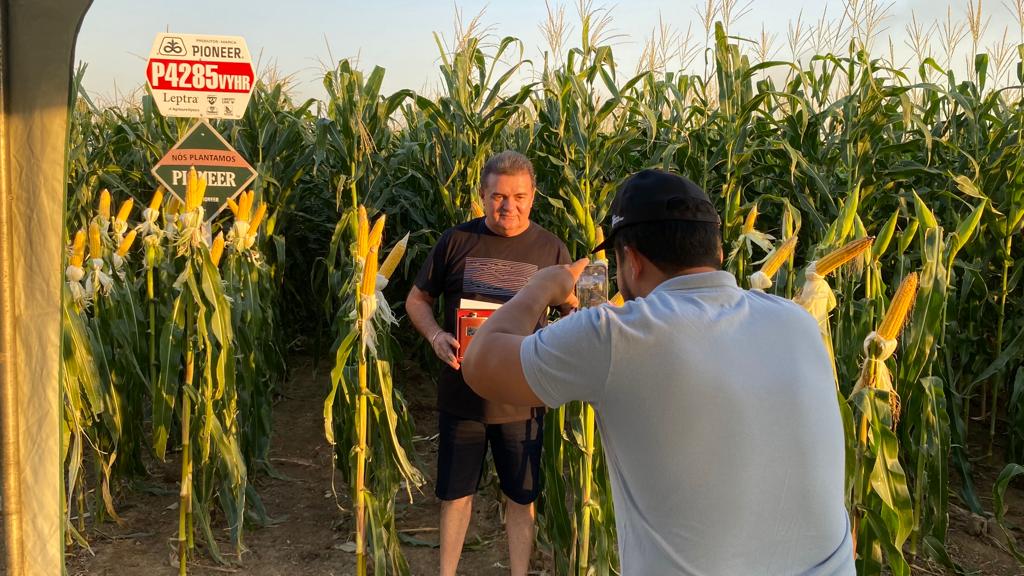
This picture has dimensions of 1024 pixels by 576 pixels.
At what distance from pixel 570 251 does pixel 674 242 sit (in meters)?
2.59

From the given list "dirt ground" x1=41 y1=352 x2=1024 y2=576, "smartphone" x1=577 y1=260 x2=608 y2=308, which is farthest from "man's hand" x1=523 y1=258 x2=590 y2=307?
"dirt ground" x1=41 y1=352 x2=1024 y2=576

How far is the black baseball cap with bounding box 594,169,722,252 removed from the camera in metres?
1.38

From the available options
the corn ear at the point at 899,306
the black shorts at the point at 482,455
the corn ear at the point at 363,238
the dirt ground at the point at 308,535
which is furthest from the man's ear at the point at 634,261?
the dirt ground at the point at 308,535

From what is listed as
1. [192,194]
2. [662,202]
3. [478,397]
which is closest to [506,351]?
[662,202]

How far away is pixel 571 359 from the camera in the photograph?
53.1 inches

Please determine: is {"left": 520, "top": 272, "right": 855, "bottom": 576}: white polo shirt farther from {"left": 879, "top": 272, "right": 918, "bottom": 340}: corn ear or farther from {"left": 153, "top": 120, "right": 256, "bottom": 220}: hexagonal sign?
{"left": 153, "top": 120, "right": 256, "bottom": 220}: hexagonal sign

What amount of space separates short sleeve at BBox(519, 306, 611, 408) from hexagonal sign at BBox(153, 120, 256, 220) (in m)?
2.98

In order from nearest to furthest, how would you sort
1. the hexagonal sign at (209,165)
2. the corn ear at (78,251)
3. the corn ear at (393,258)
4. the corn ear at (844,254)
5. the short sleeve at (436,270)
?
the corn ear at (844,254) < the corn ear at (393,258) < the short sleeve at (436,270) < the corn ear at (78,251) < the hexagonal sign at (209,165)

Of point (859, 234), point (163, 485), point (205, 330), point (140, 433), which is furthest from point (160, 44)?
point (859, 234)

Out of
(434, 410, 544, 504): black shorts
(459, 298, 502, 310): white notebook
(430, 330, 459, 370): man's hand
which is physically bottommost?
(434, 410, 544, 504): black shorts

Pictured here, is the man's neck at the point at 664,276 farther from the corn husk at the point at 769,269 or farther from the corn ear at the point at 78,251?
the corn ear at the point at 78,251

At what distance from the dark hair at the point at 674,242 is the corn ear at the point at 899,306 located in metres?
1.16

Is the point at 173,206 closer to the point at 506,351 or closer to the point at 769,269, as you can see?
the point at 769,269

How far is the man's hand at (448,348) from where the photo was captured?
301 cm
